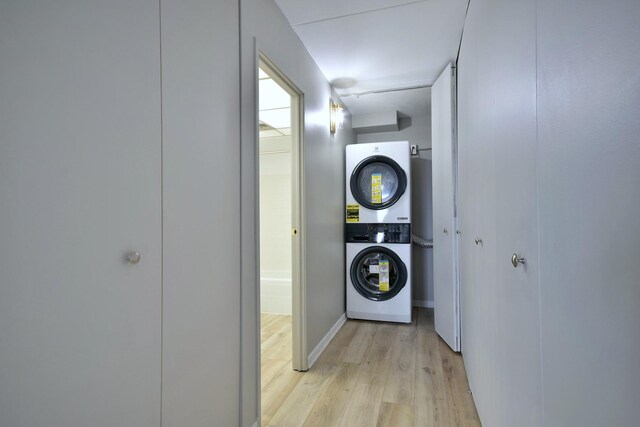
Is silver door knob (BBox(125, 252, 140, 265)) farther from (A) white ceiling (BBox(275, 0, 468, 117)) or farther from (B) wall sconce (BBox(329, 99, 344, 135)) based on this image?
(B) wall sconce (BBox(329, 99, 344, 135))

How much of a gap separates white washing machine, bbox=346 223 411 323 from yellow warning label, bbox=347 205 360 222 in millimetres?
69

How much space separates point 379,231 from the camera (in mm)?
3447

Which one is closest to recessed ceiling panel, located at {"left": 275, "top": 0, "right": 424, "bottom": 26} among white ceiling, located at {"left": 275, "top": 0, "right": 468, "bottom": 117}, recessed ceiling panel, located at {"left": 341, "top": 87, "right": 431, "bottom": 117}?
white ceiling, located at {"left": 275, "top": 0, "right": 468, "bottom": 117}

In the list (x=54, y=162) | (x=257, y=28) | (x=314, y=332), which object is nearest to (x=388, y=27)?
(x=257, y=28)

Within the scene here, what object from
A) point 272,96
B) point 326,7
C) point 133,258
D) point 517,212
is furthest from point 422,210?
point 133,258

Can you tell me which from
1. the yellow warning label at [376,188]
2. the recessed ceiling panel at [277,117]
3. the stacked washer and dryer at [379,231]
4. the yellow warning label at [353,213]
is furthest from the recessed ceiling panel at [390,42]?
the yellow warning label at [353,213]

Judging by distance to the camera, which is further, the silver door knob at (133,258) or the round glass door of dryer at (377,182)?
the round glass door of dryer at (377,182)

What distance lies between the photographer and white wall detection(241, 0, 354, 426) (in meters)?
1.60

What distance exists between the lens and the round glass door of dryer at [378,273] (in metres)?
3.38

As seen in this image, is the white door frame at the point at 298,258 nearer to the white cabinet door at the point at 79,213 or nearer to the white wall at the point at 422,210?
the white cabinet door at the point at 79,213

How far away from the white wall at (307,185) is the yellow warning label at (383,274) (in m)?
0.42

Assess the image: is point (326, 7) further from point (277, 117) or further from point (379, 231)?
point (379, 231)

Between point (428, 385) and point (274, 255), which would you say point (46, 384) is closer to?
point (428, 385)

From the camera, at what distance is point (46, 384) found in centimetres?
71
